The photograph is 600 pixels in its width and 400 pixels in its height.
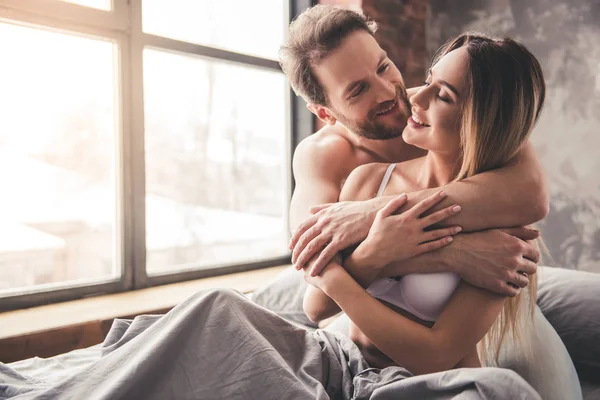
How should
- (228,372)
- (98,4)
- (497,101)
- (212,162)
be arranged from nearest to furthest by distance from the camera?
(228,372) < (497,101) < (98,4) < (212,162)

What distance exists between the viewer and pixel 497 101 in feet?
3.42

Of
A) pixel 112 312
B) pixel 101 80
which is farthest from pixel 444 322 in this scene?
pixel 101 80

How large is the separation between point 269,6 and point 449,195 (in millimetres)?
2307

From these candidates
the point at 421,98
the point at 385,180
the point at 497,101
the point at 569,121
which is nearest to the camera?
the point at 497,101

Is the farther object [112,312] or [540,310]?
[112,312]

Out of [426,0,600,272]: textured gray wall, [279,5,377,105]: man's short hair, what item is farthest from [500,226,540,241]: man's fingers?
[426,0,600,272]: textured gray wall

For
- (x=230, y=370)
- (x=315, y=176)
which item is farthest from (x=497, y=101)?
(x=230, y=370)

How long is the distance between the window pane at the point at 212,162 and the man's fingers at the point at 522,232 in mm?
1792

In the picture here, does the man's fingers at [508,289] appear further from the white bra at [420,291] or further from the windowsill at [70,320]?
the windowsill at [70,320]

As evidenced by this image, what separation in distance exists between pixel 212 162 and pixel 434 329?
80.9 inches

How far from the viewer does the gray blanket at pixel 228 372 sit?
0.84 meters

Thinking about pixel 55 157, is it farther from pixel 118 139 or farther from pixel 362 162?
pixel 362 162

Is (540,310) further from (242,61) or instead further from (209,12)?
(209,12)

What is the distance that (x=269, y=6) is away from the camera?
3.03 m
